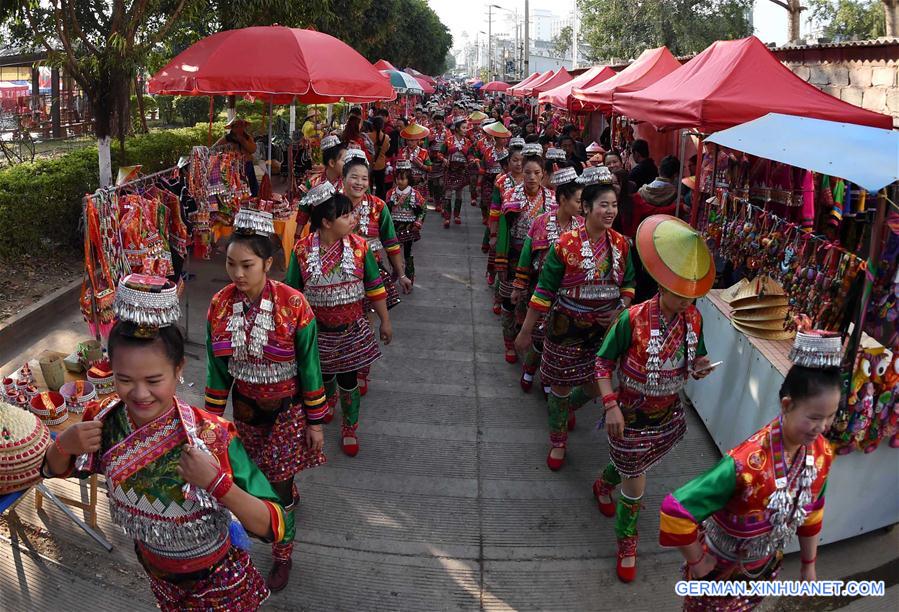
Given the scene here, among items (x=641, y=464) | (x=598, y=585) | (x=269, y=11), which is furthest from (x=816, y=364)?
(x=269, y=11)

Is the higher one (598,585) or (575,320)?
(575,320)

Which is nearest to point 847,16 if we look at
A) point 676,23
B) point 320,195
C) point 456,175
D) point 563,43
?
point 676,23

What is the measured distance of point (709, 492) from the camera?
2486mm

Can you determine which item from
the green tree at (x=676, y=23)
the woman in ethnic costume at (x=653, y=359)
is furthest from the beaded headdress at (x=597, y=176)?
the green tree at (x=676, y=23)

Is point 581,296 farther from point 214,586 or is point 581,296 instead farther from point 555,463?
point 214,586

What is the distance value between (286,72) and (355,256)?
2764 millimetres

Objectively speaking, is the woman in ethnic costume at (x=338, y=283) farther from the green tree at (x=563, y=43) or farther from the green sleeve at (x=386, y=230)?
the green tree at (x=563, y=43)

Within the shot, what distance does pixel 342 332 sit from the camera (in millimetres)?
4645

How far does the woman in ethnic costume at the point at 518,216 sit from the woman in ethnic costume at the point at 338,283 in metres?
2.10

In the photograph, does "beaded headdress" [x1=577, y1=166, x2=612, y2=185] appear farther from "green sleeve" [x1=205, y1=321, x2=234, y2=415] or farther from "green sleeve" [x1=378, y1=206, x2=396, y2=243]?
"green sleeve" [x1=205, y1=321, x2=234, y2=415]

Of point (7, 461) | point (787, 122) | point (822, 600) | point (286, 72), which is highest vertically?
point (286, 72)

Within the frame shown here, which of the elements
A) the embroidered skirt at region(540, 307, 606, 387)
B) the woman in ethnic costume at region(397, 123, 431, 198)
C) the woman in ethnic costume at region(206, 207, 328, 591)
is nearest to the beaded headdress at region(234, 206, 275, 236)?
the woman in ethnic costume at region(206, 207, 328, 591)

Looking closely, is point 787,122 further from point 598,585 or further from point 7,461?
point 7,461

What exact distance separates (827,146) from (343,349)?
3.00 metres
